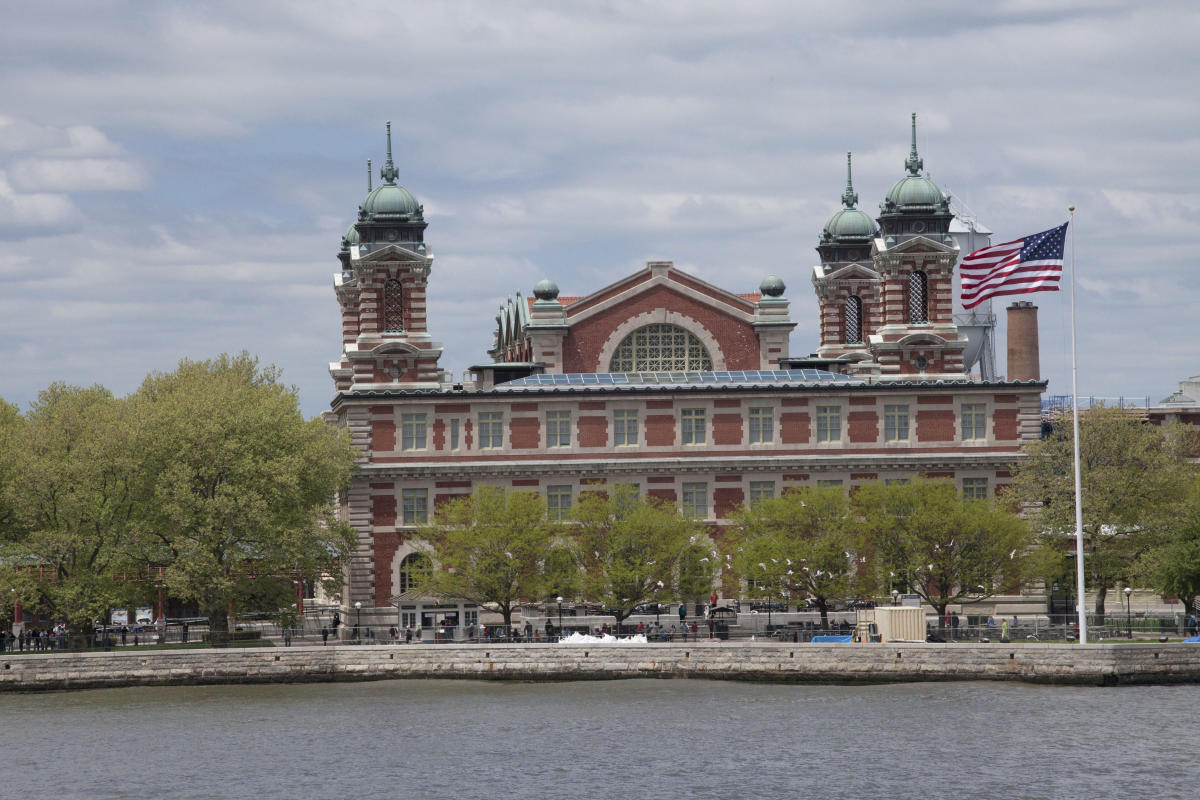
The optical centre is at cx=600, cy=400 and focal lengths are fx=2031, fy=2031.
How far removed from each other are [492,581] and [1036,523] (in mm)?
26728

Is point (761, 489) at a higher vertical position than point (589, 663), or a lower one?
higher

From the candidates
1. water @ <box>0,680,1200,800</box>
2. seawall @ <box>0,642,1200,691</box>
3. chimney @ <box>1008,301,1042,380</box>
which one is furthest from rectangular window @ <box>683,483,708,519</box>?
chimney @ <box>1008,301,1042,380</box>

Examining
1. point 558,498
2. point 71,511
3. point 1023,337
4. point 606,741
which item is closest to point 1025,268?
point 606,741

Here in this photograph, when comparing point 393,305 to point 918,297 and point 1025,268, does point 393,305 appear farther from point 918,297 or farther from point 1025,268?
point 1025,268

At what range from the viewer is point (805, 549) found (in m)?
91.8

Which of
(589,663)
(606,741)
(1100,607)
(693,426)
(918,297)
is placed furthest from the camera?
(918,297)

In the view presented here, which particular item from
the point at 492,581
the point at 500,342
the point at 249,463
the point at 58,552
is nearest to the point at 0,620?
the point at 58,552

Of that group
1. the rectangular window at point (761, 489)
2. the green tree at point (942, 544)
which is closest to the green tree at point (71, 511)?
the rectangular window at point (761, 489)

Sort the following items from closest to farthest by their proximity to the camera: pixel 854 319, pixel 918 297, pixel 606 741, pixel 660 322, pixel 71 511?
pixel 606 741, pixel 71 511, pixel 918 297, pixel 660 322, pixel 854 319

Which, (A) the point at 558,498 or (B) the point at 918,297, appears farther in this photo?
(B) the point at 918,297

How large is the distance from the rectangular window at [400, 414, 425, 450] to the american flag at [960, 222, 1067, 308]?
3386cm

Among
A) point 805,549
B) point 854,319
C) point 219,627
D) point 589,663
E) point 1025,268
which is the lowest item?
point 589,663

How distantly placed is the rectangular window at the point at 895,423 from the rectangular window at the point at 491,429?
63.1 feet

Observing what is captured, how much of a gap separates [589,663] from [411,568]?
20.0 meters
